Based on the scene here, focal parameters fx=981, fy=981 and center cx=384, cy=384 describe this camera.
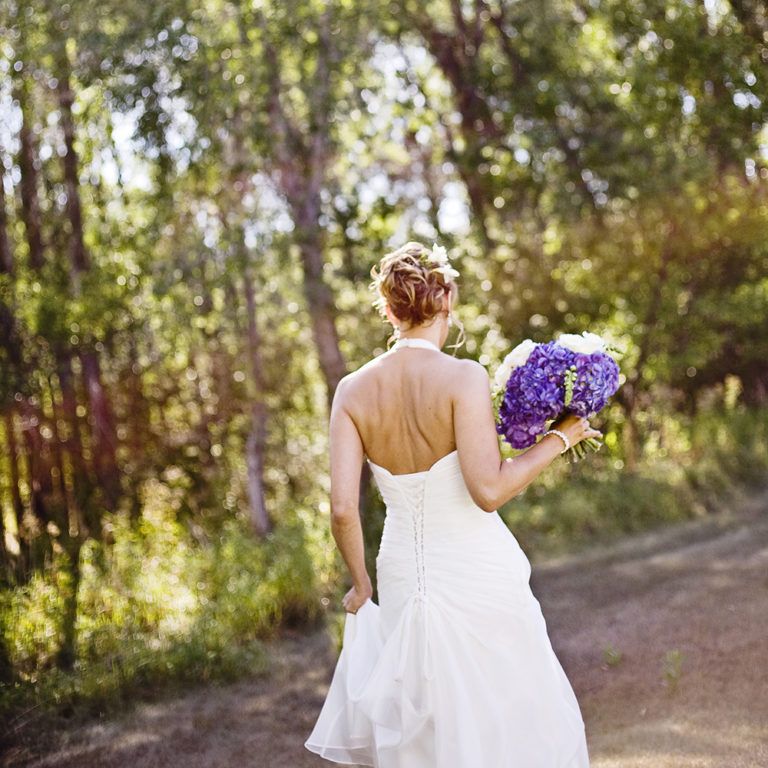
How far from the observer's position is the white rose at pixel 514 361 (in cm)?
340

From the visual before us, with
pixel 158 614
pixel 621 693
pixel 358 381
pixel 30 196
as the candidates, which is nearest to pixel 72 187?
pixel 30 196

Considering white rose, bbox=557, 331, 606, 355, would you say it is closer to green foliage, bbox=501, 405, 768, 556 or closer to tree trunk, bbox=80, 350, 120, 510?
green foliage, bbox=501, 405, 768, 556

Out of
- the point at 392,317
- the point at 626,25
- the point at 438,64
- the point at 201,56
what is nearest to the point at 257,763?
the point at 392,317

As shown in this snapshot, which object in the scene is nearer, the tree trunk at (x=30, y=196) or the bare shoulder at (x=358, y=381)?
the bare shoulder at (x=358, y=381)

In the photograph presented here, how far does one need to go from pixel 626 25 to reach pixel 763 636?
26.8ft

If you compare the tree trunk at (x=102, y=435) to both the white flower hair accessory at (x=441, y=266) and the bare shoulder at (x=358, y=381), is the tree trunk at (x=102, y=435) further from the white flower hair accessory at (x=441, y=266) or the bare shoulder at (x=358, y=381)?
the white flower hair accessory at (x=441, y=266)

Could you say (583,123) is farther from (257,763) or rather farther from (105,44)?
(257,763)

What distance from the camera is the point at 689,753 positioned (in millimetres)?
4090

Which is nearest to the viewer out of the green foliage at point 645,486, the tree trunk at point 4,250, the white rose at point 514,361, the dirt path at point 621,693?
the white rose at point 514,361

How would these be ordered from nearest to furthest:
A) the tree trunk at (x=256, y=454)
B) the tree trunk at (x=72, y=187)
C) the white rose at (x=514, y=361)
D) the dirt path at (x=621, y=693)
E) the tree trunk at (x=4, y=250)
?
the white rose at (x=514, y=361) → the dirt path at (x=621, y=693) → the tree trunk at (x=4, y=250) → the tree trunk at (x=72, y=187) → the tree trunk at (x=256, y=454)

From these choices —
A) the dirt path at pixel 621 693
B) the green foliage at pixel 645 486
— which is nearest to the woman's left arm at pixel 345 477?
the dirt path at pixel 621 693

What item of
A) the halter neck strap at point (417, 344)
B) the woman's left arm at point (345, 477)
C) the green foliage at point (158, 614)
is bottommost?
the green foliage at point (158, 614)

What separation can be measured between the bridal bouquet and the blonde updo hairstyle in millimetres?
342

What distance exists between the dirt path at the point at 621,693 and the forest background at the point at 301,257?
1.30m
